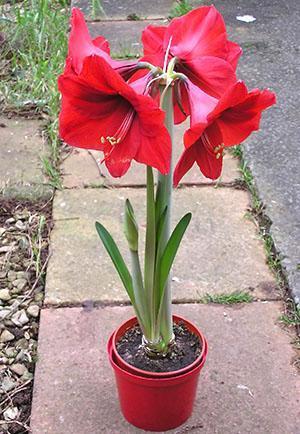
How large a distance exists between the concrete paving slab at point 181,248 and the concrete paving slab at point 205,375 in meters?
0.10

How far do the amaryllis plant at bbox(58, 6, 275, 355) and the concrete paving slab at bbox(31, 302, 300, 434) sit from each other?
54 centimetres

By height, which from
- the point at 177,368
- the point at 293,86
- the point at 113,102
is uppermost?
the point at 113,102

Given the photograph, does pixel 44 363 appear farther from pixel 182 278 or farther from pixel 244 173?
pixel 244 173

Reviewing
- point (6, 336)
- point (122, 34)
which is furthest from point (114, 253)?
point (122, 34)

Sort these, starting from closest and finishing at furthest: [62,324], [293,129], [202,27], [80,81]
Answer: [80,81], [202,27], [62,324], [293,129]

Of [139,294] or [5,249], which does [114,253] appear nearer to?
[139,294]

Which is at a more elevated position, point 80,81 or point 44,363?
point 80,81

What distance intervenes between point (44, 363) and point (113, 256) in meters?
0.52

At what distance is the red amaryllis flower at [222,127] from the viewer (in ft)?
4.89

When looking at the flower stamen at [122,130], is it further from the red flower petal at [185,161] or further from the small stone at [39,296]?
the small stone at [39,296]

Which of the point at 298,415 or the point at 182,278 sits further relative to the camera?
the point at 182,278

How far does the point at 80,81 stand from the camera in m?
1.51

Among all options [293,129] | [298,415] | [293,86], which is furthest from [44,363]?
[293,86]

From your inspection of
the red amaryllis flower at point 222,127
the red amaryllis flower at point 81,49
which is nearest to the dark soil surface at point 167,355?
the red amaryllis flower at point 222,127
